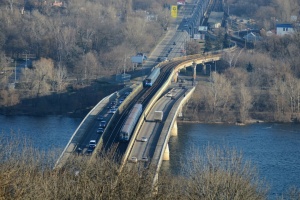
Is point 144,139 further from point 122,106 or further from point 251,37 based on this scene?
point 251,37

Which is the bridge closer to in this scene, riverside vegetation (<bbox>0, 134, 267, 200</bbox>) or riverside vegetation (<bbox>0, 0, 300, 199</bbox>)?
riverside vegetation (<bbox>0, 0, 300, 199</bbox>)

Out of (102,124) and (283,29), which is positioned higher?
(283,29)

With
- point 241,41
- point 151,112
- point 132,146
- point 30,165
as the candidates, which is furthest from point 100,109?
point 241,41

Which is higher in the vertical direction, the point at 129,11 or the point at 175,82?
the point at 129,11

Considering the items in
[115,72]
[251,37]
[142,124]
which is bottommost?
[142,124]

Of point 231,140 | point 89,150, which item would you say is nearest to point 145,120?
point 231,140

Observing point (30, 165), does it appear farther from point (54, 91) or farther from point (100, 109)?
point (54, 91)

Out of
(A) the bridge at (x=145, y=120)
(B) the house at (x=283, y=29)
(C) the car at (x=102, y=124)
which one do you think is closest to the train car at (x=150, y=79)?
(A) the bridge at (x=145, y=120)
